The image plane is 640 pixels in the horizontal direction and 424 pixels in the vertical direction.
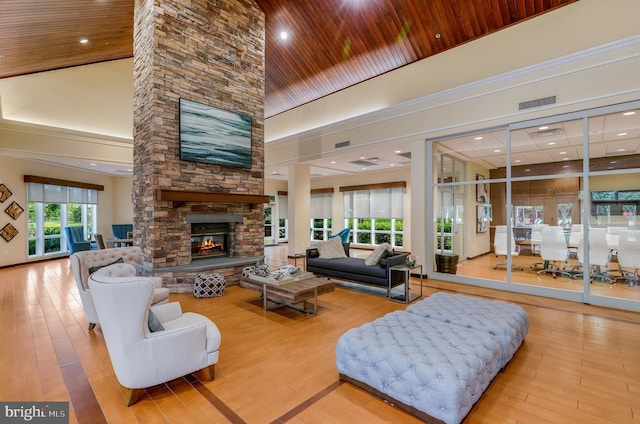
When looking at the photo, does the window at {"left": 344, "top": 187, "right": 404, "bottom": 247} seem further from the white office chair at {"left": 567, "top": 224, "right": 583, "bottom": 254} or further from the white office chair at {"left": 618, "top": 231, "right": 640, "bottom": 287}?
the white office chair at {"left": 618, "top": 231, "right": 640, "bottom": 287}

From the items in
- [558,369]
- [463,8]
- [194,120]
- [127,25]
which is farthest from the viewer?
[127,25]

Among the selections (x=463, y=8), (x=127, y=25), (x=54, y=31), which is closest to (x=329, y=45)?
(x=463, y=8)

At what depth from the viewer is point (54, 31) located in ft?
18.9

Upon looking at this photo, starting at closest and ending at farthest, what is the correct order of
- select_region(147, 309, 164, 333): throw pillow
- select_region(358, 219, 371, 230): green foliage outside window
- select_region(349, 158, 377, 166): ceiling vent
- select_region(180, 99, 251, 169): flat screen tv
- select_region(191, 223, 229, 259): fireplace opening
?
select_region(147, 309, 164, 333): throw pillow < select_region(180, 99, 251, 169): flat screen tv < select_region(191, 223, 229, 259): fireplace opening < select_region(349, 158, 377, 166): ceiling vent < select_region(358, 219, 371, 230): green foliage outside window

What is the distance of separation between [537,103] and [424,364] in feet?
17.4

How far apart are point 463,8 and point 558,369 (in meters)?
5.95

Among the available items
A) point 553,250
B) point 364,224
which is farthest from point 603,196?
point 364,224

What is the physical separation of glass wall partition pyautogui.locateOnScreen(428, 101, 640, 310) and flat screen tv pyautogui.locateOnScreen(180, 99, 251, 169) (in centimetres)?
429

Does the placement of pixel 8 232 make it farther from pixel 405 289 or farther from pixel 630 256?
pixel 630 256

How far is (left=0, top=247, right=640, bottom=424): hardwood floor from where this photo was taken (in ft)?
7.40

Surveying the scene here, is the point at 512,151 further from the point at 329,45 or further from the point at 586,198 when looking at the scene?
the point at 329,45

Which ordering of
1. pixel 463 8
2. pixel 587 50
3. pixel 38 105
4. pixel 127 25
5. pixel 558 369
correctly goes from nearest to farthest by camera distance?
pixel 558 369 → pixel 587 50 → pixel 463 8 → pixel 127 25 → pixel 38 105

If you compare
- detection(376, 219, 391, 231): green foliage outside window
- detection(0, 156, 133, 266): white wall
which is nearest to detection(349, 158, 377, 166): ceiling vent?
detection(376, 219, 391, 231): green foliage outside window

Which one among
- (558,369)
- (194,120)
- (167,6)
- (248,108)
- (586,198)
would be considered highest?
(167,6)
